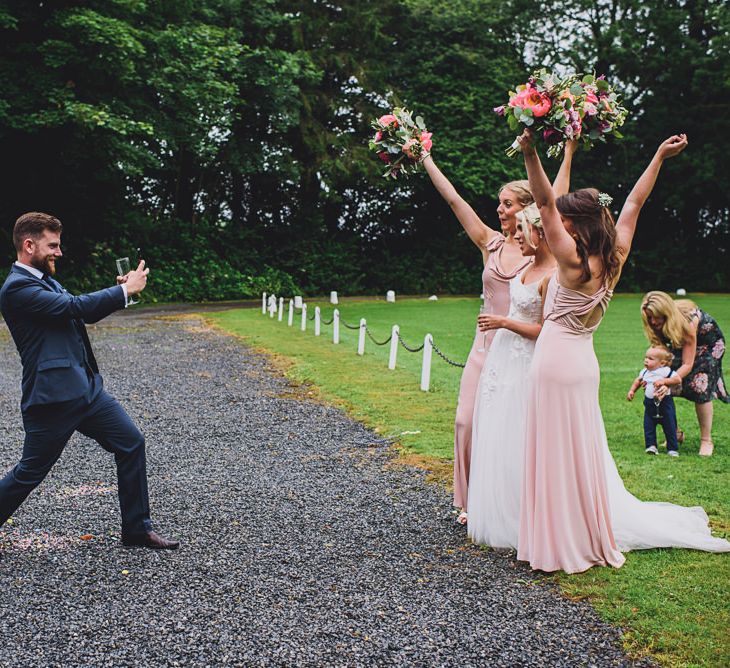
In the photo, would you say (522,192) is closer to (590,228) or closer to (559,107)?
(590,228)

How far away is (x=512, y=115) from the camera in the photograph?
182 inches

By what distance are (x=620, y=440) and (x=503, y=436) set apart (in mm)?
4213

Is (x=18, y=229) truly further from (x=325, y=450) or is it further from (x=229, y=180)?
(x=229, y=180)

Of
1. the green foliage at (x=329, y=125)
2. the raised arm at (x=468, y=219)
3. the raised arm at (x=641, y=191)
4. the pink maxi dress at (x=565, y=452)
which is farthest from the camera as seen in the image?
the green foliage at (x=329, y=125)

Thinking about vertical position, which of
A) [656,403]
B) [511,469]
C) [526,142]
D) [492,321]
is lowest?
[656,403]

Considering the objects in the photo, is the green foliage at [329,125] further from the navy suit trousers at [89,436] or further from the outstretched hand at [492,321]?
the outstretched hand at [492,321]

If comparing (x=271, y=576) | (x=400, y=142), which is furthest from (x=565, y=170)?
(x=271, y=576)

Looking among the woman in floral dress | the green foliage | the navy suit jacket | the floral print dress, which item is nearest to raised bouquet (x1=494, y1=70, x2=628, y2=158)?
the navy suit jacket

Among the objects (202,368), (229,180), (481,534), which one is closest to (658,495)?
(481,534)

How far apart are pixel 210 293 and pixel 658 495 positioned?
28865 millimetres

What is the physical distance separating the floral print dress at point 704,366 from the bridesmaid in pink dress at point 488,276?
10.8ft

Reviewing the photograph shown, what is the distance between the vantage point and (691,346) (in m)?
8.21

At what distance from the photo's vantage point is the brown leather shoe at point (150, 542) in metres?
5.51

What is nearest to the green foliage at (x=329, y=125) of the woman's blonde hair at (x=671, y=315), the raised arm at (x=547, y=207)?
the woman's blonde hair at (x=671, y=315)
